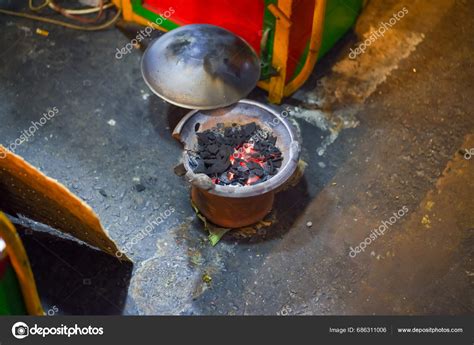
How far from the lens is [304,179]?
600 centimetres

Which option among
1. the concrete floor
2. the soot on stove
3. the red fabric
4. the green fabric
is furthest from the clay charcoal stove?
the green fabric

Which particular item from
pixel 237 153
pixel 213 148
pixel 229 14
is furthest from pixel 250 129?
pixel 229 14

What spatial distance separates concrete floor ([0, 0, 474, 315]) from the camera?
5312mm

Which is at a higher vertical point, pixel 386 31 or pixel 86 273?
pixel 386 31

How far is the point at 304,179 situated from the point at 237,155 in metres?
0.78

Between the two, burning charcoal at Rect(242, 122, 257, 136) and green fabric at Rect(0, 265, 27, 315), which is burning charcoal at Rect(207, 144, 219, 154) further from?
green fabric at Rect(0, 265, 27, 315)

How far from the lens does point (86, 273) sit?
5.32m

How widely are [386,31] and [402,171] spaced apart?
178 cm

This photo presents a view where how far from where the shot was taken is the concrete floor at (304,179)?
531cm

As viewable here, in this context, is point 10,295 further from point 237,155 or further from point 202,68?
point 237,155

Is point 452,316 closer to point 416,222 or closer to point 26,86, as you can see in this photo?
point 416,222

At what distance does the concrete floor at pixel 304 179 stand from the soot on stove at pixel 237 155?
54cm

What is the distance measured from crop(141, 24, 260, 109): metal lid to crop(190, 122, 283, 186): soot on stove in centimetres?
100

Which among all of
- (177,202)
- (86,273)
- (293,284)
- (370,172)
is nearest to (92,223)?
(86,273)
